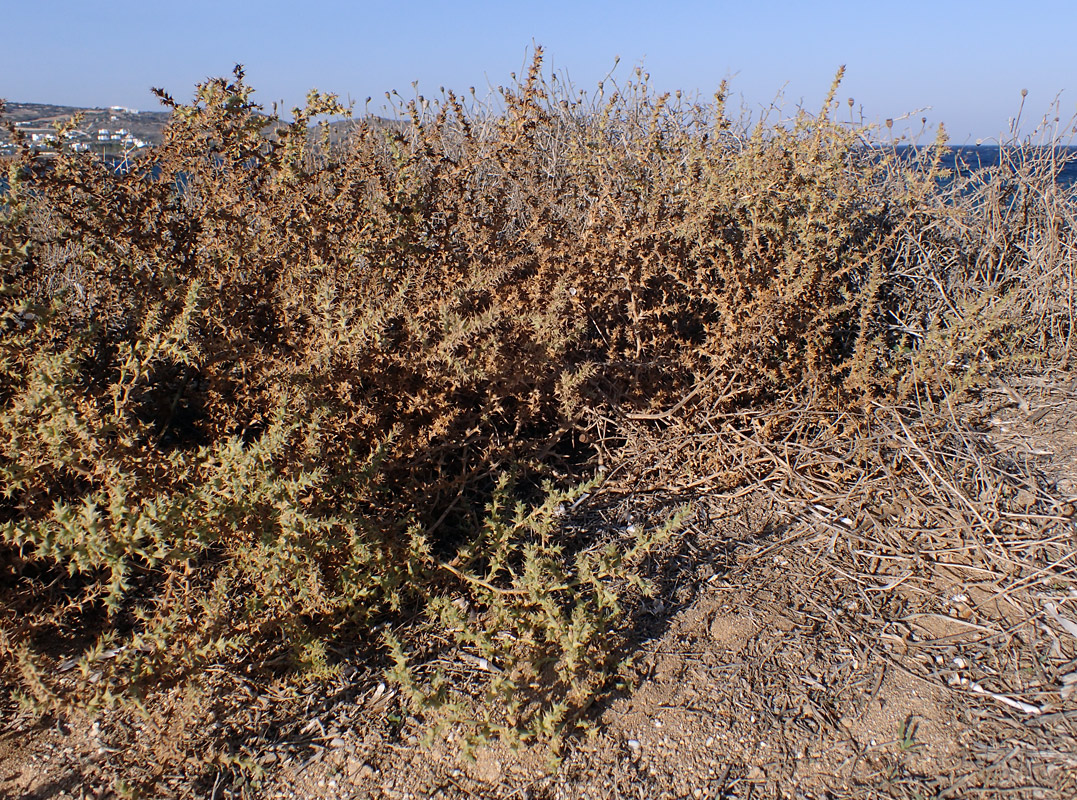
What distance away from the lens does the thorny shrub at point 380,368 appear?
6.78ft

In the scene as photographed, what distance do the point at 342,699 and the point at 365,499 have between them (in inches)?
24.0

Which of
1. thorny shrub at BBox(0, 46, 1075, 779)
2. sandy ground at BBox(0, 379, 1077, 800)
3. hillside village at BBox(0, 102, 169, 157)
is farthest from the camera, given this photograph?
hillside village at BBox(0, 102, 169, 157)

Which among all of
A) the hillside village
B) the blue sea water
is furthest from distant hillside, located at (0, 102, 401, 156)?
the blue sea water

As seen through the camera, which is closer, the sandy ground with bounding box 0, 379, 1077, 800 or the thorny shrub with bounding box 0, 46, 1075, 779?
the sandy ground with bounding box 0, 379, 1077, 800

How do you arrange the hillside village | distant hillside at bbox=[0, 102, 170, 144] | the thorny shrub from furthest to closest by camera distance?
distant hillside at bbox=[0, 102, 170, 144] → the hillside village → the thorny shrub

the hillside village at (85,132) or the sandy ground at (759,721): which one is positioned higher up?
the hillside village at (85,132)

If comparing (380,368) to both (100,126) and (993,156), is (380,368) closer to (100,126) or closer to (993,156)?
(100,126)

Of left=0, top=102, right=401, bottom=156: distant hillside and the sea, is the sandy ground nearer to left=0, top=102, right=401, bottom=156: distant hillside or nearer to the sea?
left=0, top=102, right=401, bottom=156: distant hillside

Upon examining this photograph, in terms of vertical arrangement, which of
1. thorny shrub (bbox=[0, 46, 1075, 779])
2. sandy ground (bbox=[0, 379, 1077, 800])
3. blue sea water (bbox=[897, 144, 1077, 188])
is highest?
blue sea water (bbox=[897, 144, 1077, 188])

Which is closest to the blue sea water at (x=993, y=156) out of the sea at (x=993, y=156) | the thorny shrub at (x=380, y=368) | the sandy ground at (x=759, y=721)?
the sea at (x=993, y=156)

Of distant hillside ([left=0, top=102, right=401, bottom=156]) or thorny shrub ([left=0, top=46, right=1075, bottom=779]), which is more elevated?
distant hillside ([left=0, top=102, right=401, bottom=156])

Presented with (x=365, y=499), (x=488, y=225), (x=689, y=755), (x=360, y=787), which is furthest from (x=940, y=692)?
(x=488, y=225)

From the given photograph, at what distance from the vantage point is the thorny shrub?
2066 millimetres

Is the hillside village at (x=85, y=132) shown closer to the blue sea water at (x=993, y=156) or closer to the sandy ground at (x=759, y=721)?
the sandy ground at (x=759, y=721)
